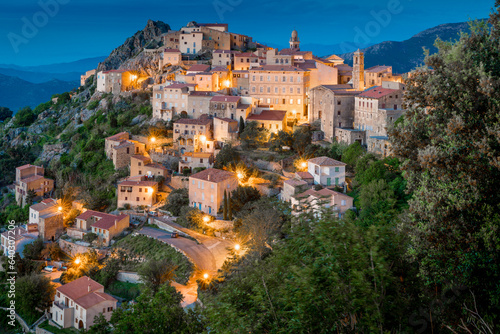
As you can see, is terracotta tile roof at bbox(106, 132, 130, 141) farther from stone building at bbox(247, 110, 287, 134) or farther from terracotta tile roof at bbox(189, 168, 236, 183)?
terracotta tile roof at bbox(189, 168, 236, 183)

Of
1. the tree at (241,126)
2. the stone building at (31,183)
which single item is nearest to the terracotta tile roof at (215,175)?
the tree at (241,126)

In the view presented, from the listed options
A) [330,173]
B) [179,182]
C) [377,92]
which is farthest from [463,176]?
[179,182]

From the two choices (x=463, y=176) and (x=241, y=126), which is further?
(x=241, y=126)

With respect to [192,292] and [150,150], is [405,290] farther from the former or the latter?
[150,150]

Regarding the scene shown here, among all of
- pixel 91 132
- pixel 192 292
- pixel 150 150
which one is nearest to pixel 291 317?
pixel 192 292

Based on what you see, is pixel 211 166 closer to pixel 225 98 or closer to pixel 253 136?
pixel 253 136

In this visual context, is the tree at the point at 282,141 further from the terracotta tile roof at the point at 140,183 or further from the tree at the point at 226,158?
the terracotta tile roof at the point at 140,183
